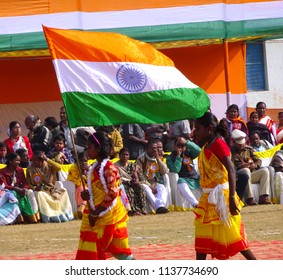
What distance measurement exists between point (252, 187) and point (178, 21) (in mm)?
4366

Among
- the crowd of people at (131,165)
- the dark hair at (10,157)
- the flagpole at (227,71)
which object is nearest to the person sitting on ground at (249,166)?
the crowd of people at (131,165)

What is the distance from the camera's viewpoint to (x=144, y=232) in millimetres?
16094

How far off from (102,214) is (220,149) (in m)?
1.37

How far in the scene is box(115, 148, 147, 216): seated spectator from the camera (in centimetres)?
1950

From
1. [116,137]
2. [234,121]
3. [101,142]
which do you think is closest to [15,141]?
[116,137]

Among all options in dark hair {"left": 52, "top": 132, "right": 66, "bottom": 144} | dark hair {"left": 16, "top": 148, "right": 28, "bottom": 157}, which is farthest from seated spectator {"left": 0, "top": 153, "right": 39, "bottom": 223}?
dark hair {"left": 52, "top": 132, "right": 66, "bottom": 144}

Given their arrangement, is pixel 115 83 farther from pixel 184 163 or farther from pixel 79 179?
pixel 184 163

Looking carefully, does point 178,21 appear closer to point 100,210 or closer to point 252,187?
point 252,187

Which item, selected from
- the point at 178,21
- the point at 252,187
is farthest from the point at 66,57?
the point at 178,21

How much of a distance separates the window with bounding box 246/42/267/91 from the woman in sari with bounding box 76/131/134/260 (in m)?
20.5

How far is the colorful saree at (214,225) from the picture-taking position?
10.8 metres

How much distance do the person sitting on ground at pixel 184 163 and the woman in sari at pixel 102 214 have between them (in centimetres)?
926

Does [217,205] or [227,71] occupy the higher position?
[227,71]

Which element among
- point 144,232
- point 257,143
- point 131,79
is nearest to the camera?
point 131,79
